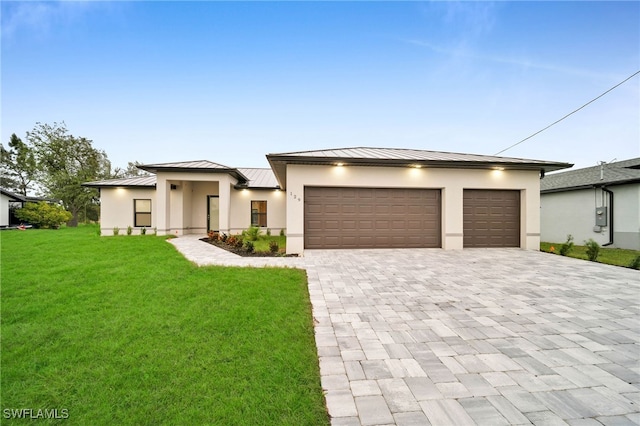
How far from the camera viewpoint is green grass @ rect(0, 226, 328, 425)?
196cm

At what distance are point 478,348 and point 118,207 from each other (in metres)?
17.8

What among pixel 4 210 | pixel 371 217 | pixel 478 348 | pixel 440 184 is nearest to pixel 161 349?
pixel 478 348

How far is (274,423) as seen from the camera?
177 cm

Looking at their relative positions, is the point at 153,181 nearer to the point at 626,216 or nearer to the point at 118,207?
the point at 118,207

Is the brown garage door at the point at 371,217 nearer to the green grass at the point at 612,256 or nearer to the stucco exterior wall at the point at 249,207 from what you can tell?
the green grass at the point at 612,256

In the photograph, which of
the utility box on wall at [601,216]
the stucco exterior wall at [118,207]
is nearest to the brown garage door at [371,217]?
the utility box on wall at [601,216]

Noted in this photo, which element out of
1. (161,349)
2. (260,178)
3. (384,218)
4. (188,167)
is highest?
(260,178)

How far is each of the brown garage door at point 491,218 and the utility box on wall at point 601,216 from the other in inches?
236

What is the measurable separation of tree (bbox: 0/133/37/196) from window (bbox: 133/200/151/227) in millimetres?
22892

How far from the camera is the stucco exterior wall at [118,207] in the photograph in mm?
14086

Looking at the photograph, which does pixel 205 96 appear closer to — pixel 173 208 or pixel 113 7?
pixel 113 7

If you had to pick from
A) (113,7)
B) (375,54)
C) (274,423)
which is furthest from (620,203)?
(113,7)

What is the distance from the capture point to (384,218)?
957 cm

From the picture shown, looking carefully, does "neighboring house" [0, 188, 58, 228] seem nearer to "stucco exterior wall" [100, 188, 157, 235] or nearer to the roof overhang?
"stucco exterior wall" [100, 188, 157, 235]
